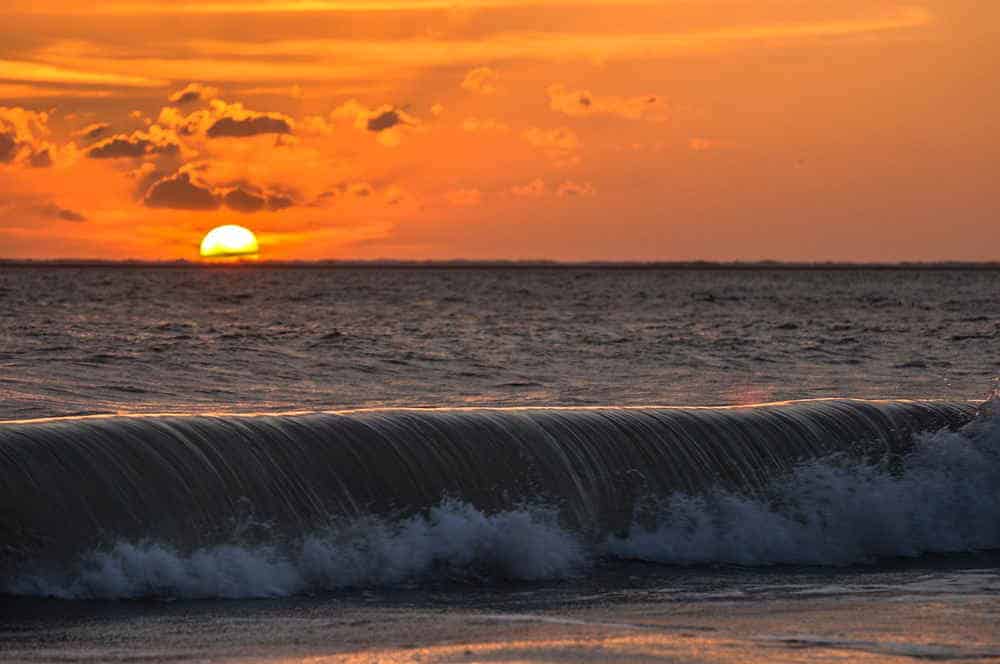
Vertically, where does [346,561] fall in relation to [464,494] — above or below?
below

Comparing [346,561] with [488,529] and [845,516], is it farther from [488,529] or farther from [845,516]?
[845,516]

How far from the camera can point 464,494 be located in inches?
594

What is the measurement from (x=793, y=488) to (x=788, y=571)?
7.46ft

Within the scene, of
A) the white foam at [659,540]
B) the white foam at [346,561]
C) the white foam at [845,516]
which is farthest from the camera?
the white foam at [845,516]

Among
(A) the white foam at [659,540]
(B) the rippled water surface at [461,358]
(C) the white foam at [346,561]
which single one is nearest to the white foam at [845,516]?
(A) the white foam at [659,540]

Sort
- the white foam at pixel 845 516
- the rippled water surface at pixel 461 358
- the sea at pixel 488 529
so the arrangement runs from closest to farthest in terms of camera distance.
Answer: the sea at pixel 488 529 < the white foam at pixel 845 516 < the rippled water surface at pixel 461 358

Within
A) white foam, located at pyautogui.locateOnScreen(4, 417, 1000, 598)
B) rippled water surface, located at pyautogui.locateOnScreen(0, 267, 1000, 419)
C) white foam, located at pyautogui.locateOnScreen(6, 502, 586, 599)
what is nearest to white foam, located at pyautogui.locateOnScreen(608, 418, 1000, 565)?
white foam, located at pyautogui.locateOnScreen(4, 417, 1000, 598)

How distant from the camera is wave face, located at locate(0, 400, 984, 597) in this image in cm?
1302

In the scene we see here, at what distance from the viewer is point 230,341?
122 feet

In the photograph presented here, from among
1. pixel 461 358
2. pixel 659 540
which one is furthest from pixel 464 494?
pixel 461 358

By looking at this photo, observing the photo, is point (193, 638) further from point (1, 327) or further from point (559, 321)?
point (559, 321)

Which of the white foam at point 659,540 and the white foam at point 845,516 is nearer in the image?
the white foam at point 659,540

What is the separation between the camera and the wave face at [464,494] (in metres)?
13.0

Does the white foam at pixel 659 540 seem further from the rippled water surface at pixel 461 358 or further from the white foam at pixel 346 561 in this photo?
the rippled water surface at pixel 461 358
